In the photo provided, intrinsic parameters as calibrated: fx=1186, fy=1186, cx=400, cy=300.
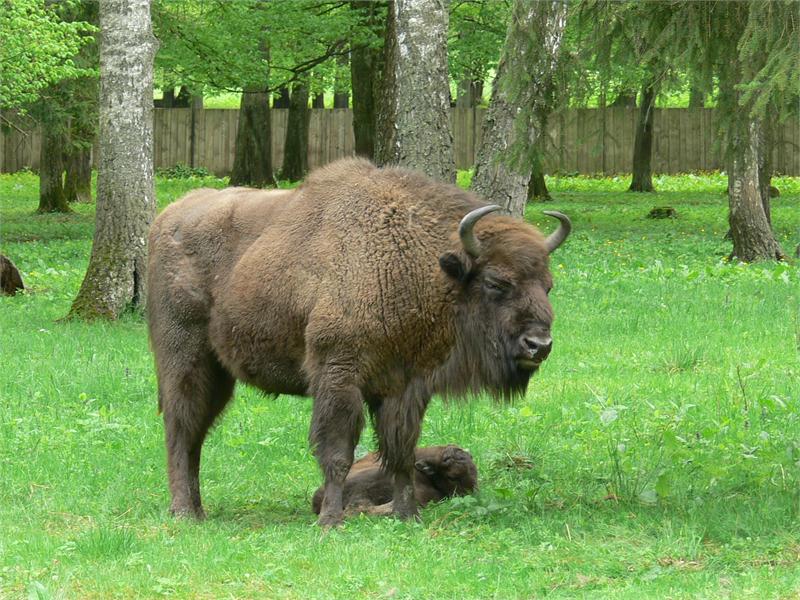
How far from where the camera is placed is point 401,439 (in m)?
7.41

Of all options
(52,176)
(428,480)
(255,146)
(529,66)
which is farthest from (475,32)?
(428,480)

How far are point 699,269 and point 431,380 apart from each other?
1047 centimetres

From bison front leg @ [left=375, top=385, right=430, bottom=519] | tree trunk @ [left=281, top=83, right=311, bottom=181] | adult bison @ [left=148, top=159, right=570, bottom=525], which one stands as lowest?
bison front leg @ [left=375, top=385, right=430, bottom=519]

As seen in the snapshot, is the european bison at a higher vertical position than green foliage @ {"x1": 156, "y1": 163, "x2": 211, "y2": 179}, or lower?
lower

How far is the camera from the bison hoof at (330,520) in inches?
286

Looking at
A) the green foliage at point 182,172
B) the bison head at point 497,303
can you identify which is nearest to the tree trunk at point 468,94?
the green foliage at point 182,172

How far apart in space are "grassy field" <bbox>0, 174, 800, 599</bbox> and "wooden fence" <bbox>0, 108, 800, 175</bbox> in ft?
98.3

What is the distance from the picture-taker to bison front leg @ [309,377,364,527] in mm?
7324

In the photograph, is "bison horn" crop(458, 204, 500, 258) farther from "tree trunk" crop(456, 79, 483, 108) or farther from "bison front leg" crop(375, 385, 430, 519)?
"tree trunk" crop(456, 79, 483, 108)

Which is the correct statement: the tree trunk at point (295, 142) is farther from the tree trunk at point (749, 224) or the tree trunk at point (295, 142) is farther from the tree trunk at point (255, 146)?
the tree trunk at point (749, 224)

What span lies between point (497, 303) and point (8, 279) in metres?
11.0

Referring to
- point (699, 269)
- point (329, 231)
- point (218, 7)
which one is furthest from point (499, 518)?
point (218, 7)

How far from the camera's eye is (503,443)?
9.25 metres

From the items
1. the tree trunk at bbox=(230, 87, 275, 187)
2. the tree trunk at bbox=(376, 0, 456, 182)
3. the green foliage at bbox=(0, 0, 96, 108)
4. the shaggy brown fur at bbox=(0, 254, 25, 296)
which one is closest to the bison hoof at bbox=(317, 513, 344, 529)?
the tree trunk at bbox=(376, 0, 456, 182)
